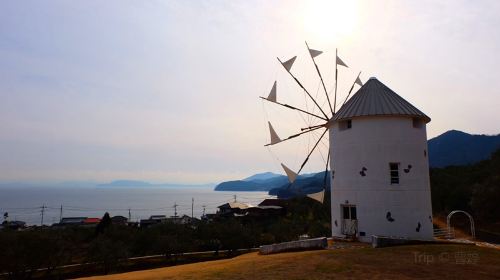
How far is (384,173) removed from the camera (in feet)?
68.5

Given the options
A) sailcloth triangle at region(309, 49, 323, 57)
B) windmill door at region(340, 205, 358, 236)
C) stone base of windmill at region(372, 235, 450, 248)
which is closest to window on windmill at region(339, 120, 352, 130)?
windmill door at region(340, 205, 358, 236)

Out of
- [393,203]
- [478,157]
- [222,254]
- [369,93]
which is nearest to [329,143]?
[369,93]

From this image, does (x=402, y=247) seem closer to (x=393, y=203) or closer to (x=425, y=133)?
(x=393, y=203)

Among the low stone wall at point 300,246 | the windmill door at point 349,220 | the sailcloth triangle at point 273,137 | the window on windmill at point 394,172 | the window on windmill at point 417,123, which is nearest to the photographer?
Result: the low stone wall at point 300,246

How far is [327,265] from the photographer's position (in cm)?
1375

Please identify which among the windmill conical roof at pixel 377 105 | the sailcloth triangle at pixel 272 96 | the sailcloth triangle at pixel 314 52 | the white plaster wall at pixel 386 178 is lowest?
the white plaster wall at pixel 386 178

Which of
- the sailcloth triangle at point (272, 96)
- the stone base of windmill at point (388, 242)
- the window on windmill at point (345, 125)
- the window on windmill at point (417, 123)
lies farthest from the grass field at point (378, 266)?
the sailcloth triangle at point (272, 96)

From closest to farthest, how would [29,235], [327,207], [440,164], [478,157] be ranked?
[29,235]
[327,207]
[478,157]
[440,164]

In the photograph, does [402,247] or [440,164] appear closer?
[402,247]

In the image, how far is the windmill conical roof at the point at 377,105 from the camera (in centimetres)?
2144

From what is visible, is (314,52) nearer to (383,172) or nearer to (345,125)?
(345,125)

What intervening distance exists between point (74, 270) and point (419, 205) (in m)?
29.9

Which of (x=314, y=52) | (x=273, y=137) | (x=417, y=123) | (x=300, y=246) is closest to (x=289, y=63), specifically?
(x=314, y=52)

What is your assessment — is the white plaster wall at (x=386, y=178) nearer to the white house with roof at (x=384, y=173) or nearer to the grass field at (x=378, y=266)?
the white house with roof at (x=384, y=173)
